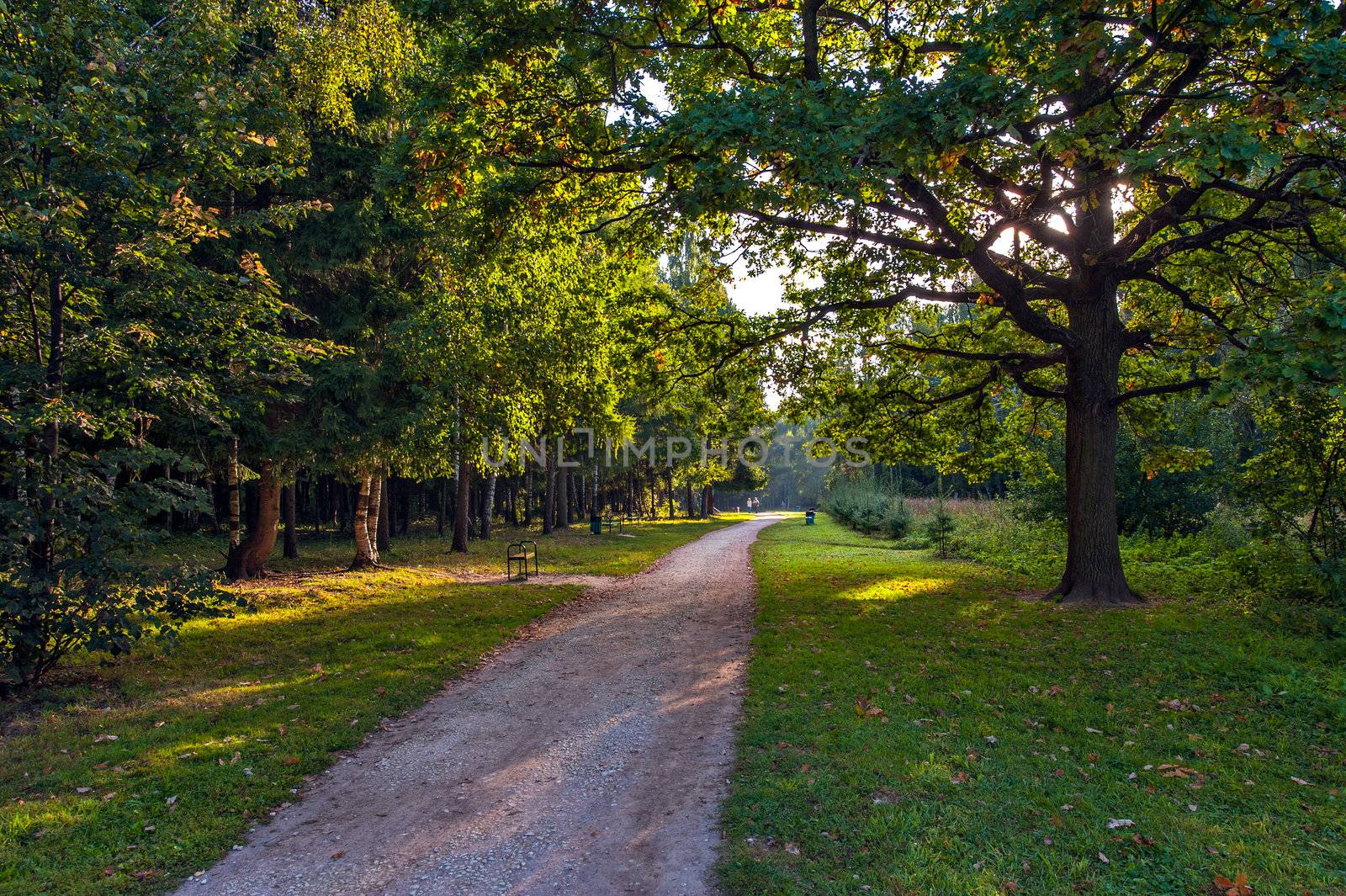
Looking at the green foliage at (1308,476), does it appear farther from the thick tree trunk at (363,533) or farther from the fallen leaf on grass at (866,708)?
the thick tree trunk at (363,533)

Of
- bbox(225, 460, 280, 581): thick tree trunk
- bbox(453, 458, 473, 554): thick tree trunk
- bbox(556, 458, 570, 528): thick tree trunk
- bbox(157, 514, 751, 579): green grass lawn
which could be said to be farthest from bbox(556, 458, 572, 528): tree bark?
bbox(225, 460, 280, 581): thick tree trunk

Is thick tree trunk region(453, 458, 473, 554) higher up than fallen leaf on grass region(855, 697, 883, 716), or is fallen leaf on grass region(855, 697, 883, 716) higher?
thick tree trunk region(453, 458, 473, 554)

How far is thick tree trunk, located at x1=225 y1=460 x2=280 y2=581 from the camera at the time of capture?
13977mm

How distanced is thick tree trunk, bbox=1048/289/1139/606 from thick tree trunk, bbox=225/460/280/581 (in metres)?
14.9

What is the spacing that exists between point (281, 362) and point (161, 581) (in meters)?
2.57

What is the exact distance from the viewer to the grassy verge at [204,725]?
12.9 feet

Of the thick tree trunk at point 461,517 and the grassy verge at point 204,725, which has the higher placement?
the thick tree trunk at point 461,517

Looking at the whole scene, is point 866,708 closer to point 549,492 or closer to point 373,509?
point 373,509

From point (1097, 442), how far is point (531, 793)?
9.73 m

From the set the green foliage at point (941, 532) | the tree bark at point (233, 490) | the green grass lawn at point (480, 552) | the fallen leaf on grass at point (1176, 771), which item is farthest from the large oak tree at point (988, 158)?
the green grass lawn at point (480, 552)

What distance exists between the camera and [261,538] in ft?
46.6

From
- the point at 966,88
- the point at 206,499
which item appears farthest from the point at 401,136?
the point at 966,88

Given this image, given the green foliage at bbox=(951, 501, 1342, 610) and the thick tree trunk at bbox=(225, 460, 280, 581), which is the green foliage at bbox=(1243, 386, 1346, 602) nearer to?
the green foliage at bbox=(951, 501, 1342, 610)

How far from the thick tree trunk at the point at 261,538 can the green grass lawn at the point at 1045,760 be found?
10.9 meters
